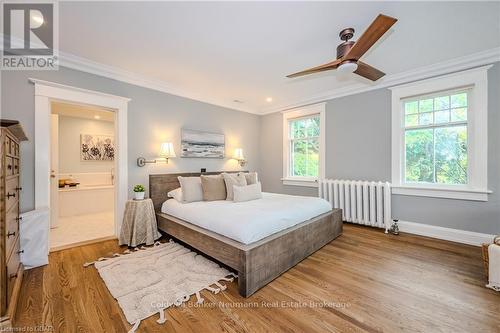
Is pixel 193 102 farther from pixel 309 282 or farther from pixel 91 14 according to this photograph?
pixel 309 282

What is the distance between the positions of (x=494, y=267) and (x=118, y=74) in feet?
16.1

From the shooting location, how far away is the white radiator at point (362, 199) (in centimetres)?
354

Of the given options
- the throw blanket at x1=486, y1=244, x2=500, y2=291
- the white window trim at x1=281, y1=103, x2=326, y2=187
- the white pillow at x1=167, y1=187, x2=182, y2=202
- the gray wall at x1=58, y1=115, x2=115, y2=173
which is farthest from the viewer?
the gray wall at x1=58, y1=115, x2=115, y2=173

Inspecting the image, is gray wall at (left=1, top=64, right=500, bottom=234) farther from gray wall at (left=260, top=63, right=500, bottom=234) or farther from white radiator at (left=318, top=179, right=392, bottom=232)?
white radiator at (left=318, top=179, right=392, bottom=232)

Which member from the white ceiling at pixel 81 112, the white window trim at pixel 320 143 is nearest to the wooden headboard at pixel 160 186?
the white ceiling at pixel 81 112

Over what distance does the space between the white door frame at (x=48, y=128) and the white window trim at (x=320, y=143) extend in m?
3.26

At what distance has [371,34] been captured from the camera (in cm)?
173

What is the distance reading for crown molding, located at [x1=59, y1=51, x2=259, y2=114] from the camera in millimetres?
2793

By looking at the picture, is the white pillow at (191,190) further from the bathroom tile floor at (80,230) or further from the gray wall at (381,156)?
the gray wall at (381,156)

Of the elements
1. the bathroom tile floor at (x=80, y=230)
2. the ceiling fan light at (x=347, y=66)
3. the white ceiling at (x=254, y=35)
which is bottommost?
the bathroom tile floor at (x=80, y=230)

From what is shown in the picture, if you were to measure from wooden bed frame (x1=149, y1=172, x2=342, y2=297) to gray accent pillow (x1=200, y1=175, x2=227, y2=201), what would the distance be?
23.7 inches

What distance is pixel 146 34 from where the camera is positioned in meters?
2.34

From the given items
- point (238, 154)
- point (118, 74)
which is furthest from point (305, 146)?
point (118, 74)

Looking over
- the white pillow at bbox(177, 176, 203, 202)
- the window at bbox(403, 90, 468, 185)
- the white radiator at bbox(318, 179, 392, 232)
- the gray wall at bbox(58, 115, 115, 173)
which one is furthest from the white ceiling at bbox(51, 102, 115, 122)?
the window at bbox(403, 90, 468, 185)
